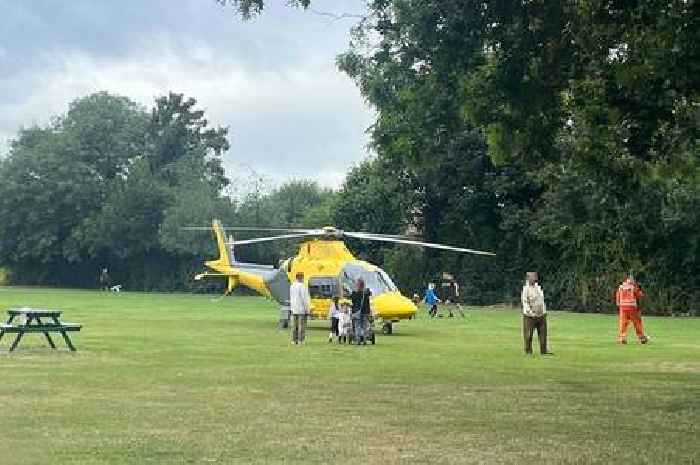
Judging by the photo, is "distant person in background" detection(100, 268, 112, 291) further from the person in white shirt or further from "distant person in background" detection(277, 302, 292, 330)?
the person in white shirt

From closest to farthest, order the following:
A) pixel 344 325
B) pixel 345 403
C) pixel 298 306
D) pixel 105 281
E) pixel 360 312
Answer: pixel 345 403
pixel 298 306
pixel 360 312
pixel 344 325
pixel 105 281

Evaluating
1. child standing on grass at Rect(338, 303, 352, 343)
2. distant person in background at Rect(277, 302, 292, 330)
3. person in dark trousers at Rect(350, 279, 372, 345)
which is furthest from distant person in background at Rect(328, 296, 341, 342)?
distant person in background at Rect(277, 302, 292, 330)

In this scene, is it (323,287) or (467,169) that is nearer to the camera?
(323,287)

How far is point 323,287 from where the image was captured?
106 ft

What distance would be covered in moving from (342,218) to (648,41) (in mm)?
45692

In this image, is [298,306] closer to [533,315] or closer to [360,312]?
[360,312]

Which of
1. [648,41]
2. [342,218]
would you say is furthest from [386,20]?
[342,218]

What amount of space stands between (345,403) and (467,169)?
39770 millimetres

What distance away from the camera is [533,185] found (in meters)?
53.0

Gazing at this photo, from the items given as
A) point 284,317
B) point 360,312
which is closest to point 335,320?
point 360,312

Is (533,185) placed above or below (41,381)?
above

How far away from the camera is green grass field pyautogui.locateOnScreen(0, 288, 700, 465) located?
A: 1072 cm

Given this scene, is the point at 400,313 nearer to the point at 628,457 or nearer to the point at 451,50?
the point at 451,50

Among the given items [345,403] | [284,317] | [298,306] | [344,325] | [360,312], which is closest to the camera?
[345,403]
